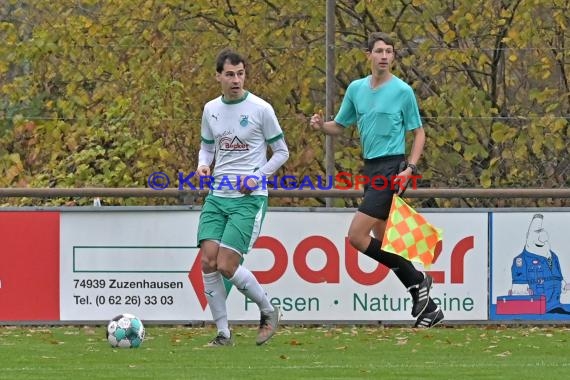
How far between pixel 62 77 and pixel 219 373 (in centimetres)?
770

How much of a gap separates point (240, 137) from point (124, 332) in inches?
63.9

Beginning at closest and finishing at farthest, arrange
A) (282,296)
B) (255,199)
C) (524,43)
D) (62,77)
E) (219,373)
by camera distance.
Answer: (219,373), (255,199), (282,296), (524,43), (62,77)

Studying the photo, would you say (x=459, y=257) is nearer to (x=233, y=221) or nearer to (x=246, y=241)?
(x=246, y=241)

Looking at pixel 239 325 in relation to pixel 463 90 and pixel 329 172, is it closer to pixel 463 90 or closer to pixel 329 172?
pixel 329 172

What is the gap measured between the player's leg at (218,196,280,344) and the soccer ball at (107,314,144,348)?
0.76 meters

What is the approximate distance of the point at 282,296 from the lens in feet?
42.5

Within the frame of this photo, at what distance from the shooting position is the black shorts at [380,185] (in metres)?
10.7

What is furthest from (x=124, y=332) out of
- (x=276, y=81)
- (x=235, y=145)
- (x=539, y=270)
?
(x=276, y=81)

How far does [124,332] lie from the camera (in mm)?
10586

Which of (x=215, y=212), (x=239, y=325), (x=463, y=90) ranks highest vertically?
(x=463, y=90)

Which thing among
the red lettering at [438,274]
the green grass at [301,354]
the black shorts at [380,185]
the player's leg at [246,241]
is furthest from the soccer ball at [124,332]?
the red lettering at [438,274]

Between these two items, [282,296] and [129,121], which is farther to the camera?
[129,121]

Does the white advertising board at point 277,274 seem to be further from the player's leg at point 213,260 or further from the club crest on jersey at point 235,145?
the club crest on jersey at point 235,145

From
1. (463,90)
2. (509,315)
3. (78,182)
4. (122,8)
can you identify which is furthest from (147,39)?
(509,315)
